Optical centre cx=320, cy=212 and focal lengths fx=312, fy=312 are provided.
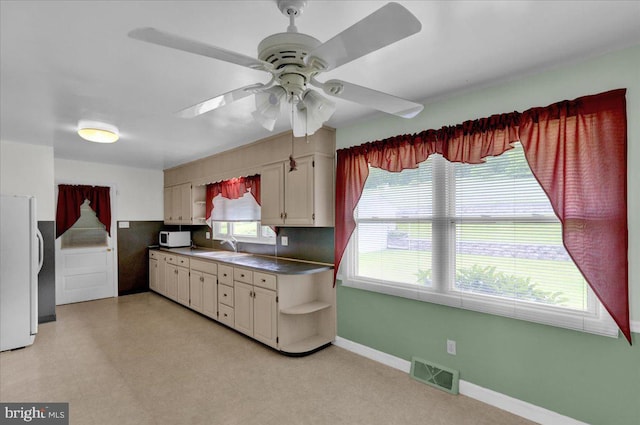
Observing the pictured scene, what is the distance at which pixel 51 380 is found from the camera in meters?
2.69

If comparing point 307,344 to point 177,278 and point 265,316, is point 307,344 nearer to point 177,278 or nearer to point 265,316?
point 265,316

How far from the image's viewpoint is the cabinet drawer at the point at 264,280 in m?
3.26

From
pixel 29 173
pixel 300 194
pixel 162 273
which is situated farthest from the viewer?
pixel 162 273

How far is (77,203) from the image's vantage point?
509 cm

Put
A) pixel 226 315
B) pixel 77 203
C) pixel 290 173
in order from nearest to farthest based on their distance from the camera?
pixel 290 173 < pixel 226 315 < pixel 77 203

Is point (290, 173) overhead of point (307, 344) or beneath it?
overhead

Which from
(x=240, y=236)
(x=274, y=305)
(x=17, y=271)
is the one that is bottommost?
(x=274, y=305)

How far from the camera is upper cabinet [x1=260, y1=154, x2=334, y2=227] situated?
331 centimetres

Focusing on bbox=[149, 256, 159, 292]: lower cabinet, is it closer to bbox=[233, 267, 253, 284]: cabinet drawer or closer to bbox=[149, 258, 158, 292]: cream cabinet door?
bbox=[149, 258, 158, 292]: cream cabinet door

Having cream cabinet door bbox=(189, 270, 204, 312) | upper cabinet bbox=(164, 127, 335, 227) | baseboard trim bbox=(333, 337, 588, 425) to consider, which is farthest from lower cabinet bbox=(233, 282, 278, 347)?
Result: baseboard trim bbox=(333, 337, 588, 425)

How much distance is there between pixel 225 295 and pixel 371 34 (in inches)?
142

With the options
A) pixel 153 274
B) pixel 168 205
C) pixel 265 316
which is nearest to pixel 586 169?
pixel 265 316

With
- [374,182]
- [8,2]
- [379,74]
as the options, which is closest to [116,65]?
[8,2]

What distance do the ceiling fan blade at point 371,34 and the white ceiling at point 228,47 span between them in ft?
1.54
